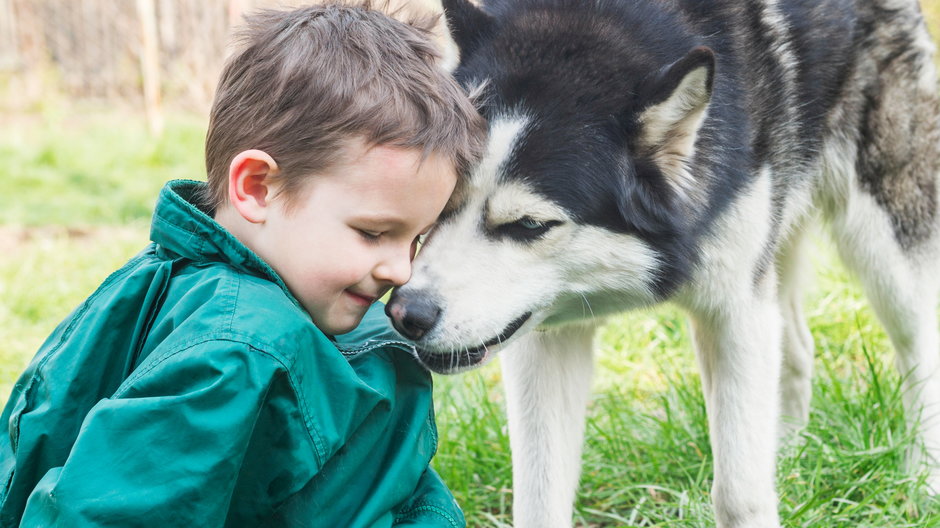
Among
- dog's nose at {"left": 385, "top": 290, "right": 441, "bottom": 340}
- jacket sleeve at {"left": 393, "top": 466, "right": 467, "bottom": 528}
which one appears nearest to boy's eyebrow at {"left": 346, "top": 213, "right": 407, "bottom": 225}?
dog's nose at {"left": 385, "top": 290, "right": 441, "bottom": 340}

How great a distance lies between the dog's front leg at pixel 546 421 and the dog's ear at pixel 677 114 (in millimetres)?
592

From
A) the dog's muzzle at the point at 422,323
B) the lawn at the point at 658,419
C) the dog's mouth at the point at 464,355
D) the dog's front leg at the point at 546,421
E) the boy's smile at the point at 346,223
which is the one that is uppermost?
the boy's smile at the point at 346,223

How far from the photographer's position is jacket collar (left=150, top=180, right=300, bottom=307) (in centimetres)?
169

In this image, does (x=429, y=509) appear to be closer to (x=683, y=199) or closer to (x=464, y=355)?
(x=464, y=355)

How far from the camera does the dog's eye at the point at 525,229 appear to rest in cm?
214

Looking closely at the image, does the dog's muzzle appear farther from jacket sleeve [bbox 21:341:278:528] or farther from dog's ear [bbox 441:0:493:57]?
dog's ear [bbox 441:0:493:57]

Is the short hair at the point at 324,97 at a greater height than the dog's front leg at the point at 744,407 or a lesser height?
greater

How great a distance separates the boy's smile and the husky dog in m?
0.20

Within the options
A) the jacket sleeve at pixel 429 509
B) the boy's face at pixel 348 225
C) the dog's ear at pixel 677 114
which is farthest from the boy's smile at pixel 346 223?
the dog's ear at pixel 677 114

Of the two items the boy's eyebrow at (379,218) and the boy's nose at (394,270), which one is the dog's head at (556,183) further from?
the boy's eyebrow at (379,218)

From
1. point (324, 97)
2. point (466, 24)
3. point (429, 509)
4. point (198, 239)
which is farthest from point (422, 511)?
point (466, 24)

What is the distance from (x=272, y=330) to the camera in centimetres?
153

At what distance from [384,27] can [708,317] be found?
1.25 metres

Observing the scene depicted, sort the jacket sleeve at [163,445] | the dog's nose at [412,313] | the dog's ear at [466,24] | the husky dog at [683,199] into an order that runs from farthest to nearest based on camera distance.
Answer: the dog's ear at [466,24]
the husky dog at [683,199]
the dog's nose at [412,313]
the jacket sleeve at [163,445]
